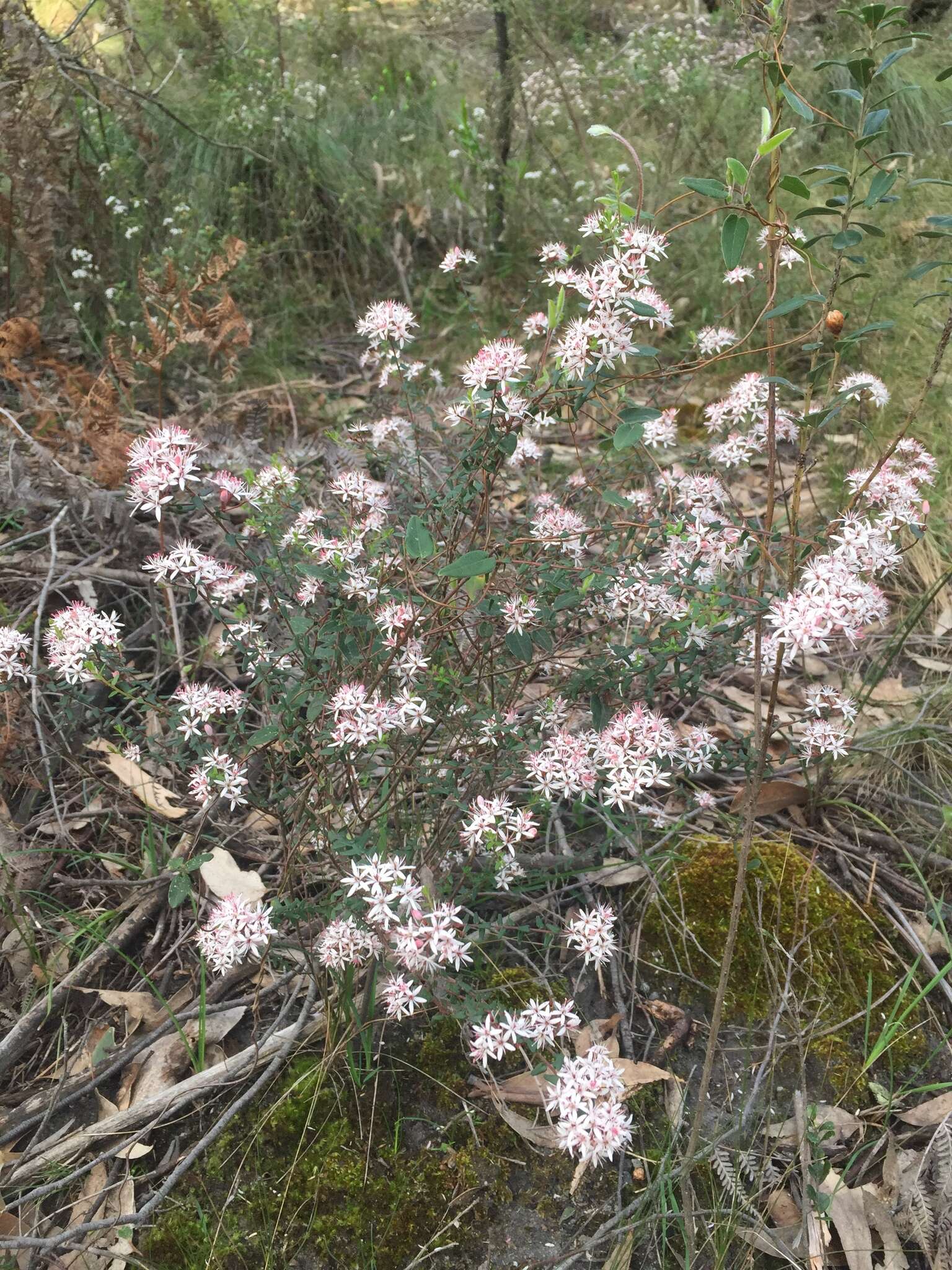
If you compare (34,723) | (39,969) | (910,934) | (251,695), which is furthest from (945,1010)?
(34,723)

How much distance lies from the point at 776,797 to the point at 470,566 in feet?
4.16

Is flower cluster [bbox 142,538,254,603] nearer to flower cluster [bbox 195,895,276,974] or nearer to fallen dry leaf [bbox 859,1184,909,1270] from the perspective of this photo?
flower cluster [bbox 195,895,276,974]

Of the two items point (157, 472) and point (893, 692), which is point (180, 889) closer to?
point (157, 472)

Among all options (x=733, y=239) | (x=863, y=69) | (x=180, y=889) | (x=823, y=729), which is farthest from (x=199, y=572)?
(x=863, y=69)

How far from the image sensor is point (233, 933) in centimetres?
145

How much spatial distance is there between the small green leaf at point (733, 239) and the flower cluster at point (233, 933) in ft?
4.17

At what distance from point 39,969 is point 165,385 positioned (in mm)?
2519

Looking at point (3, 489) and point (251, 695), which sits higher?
point (3, 489)

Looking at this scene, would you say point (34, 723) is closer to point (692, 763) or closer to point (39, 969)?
point (39, 969)

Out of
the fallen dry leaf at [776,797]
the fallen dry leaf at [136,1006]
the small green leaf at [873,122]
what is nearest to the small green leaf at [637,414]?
the small green leaf at [873,122]

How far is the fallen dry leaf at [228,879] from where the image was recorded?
6.44ft

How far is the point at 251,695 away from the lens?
229 centimetres

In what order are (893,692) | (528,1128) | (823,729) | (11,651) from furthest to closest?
(893,692), (823,729), (11,651), (528,1128)

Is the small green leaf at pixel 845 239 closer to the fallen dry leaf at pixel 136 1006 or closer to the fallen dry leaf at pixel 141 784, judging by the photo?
the fallen dry leaf at pixel 141 784
